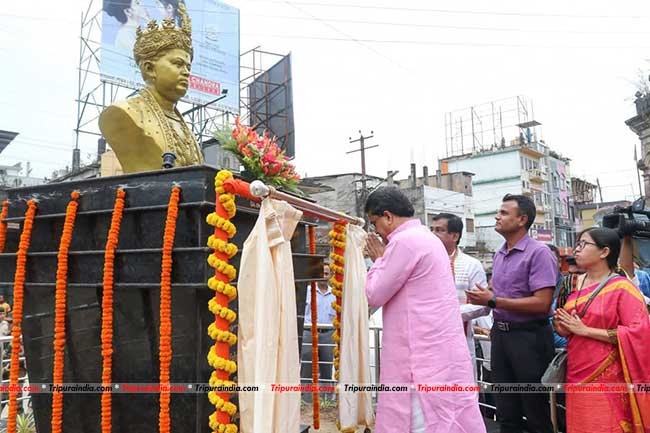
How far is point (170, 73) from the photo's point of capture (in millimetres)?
3307

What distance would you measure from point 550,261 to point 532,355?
0.66 m

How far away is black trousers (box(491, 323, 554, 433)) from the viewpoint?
125 inches

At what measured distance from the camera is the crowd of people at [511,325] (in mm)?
2422

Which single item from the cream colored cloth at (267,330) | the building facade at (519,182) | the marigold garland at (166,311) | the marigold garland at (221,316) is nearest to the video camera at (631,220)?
the cream colored cloth at (267,330)

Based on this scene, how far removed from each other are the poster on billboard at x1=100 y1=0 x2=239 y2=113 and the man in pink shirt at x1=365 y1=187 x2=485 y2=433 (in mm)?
13300

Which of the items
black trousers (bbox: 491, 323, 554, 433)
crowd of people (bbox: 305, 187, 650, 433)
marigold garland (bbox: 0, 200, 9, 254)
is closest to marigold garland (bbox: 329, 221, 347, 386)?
crowd of people (bbox: 305, 187, 650, 433)

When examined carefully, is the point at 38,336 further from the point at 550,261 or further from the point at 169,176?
the point at 550,261

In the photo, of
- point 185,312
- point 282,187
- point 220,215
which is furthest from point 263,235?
point 282,187

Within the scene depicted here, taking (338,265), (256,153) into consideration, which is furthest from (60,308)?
(338,265)

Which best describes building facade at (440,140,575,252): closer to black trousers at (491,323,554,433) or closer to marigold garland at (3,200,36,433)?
black trousers at (491,323,554,433)

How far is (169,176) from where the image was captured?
2.45m

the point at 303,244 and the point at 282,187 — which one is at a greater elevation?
the point at 282,187

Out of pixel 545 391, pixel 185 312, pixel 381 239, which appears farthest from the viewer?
pixel 545 391

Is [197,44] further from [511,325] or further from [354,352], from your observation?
[511,325]
